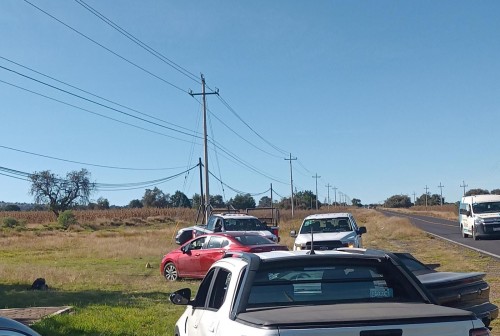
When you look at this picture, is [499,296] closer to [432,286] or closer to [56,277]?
[432,286]

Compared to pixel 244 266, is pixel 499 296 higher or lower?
lower

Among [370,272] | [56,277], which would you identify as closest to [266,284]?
[370,272]

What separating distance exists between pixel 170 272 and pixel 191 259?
1.07 metres

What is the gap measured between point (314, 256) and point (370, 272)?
531 mm

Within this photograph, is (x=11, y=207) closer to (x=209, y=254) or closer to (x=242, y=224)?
(x=242, y=224)

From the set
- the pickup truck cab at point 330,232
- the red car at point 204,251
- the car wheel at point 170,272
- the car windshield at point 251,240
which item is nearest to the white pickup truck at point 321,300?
the red car at point 204,251

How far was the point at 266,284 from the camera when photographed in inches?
208

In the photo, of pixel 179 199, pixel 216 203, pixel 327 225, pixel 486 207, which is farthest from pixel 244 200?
pixel 327 225

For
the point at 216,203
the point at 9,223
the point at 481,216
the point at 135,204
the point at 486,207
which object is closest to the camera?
the point at 481,216

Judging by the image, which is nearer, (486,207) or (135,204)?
(486,207)

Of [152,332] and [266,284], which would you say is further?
[152,332]

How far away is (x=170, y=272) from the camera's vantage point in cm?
2022

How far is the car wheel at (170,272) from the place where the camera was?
65.7 ft

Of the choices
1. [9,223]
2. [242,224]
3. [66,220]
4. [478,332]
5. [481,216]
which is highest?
[66,220]
